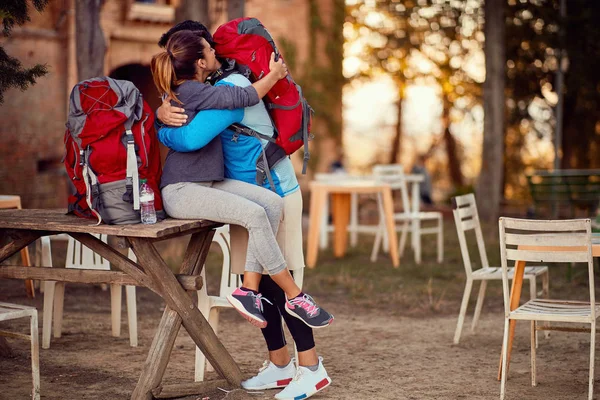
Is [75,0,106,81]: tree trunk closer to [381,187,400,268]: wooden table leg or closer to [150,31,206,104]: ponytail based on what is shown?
[381,187,400,268]: wooden table leg

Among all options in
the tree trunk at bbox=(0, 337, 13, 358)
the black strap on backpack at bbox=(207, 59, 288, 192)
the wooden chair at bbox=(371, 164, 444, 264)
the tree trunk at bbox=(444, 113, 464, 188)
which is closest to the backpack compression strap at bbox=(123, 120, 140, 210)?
the black strap on backpack at bbox=(207, 59, 288, 192)

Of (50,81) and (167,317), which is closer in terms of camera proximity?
(167,317)

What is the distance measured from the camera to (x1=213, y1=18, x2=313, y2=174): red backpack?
15.1ft

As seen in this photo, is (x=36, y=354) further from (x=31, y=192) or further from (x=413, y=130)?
(x=413, y=130)

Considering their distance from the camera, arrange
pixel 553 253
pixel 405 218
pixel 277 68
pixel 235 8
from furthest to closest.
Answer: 1. pixel 235 8
2. pixel 405 218
3. pixel 553 253
4. pixel 277 68

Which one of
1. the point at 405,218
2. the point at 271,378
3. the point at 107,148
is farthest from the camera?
the point at 405,218

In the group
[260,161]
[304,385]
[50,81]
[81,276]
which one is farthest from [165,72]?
[50,81]

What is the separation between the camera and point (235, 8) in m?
12.0

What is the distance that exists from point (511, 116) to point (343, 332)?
13.7m

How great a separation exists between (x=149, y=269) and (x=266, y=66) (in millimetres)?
1130

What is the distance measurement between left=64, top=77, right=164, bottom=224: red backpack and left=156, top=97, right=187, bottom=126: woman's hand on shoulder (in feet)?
0.44

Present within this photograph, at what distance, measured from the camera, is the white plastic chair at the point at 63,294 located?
6.04m

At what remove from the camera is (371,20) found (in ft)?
71.9

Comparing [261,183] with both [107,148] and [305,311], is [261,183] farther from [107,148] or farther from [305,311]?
[107,148]
